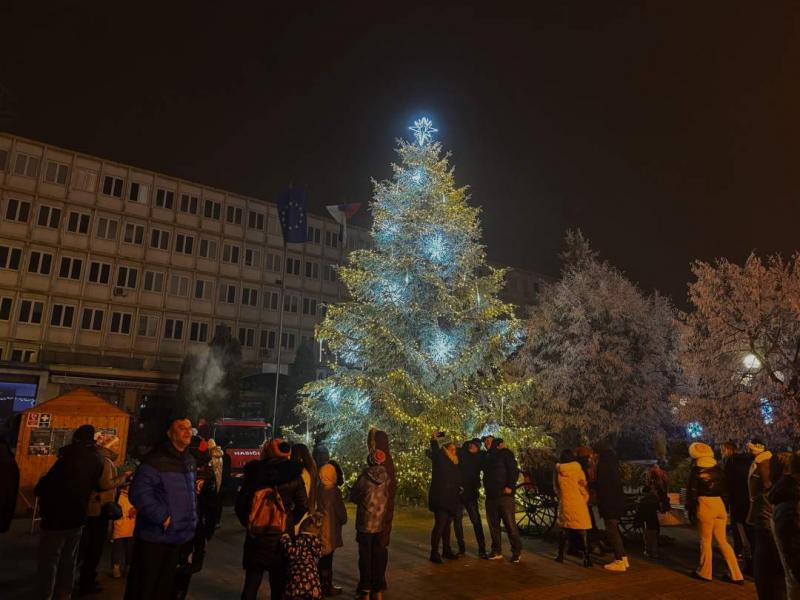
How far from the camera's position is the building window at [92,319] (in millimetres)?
36156

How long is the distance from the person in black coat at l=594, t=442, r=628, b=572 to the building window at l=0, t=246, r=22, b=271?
3825cm

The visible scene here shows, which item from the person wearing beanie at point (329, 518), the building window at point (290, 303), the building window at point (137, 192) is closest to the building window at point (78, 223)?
the building window at point (137, 192)

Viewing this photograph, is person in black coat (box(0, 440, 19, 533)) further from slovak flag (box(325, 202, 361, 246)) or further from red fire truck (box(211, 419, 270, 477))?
slovak flag (box(325, 202, 361, 246))

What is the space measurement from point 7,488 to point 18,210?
120ft

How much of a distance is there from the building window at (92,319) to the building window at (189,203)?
32.1 ft

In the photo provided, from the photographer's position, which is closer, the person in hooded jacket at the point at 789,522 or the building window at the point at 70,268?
the person in hooded jacket at the point at 789,522

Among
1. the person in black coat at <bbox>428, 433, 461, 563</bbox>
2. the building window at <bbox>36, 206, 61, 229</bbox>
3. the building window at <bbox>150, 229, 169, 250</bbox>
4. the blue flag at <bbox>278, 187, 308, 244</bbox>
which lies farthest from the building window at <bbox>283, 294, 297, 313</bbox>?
the person in black coat at <bbox>428, 433, 461, 563</bbox>

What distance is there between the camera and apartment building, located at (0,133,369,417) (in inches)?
1344

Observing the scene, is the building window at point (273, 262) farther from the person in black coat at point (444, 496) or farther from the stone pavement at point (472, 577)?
the person in black coat at point (444, 496)

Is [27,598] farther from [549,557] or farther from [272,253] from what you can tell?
[272,253]

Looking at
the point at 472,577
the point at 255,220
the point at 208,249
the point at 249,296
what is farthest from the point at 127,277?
the point at 472,577

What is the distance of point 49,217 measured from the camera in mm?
35719

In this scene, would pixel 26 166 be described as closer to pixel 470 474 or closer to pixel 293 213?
pixel 293 213

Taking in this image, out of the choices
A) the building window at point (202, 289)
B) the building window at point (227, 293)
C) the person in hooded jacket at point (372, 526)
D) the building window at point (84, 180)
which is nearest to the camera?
the person in hooded jacket at point (372, 526)
